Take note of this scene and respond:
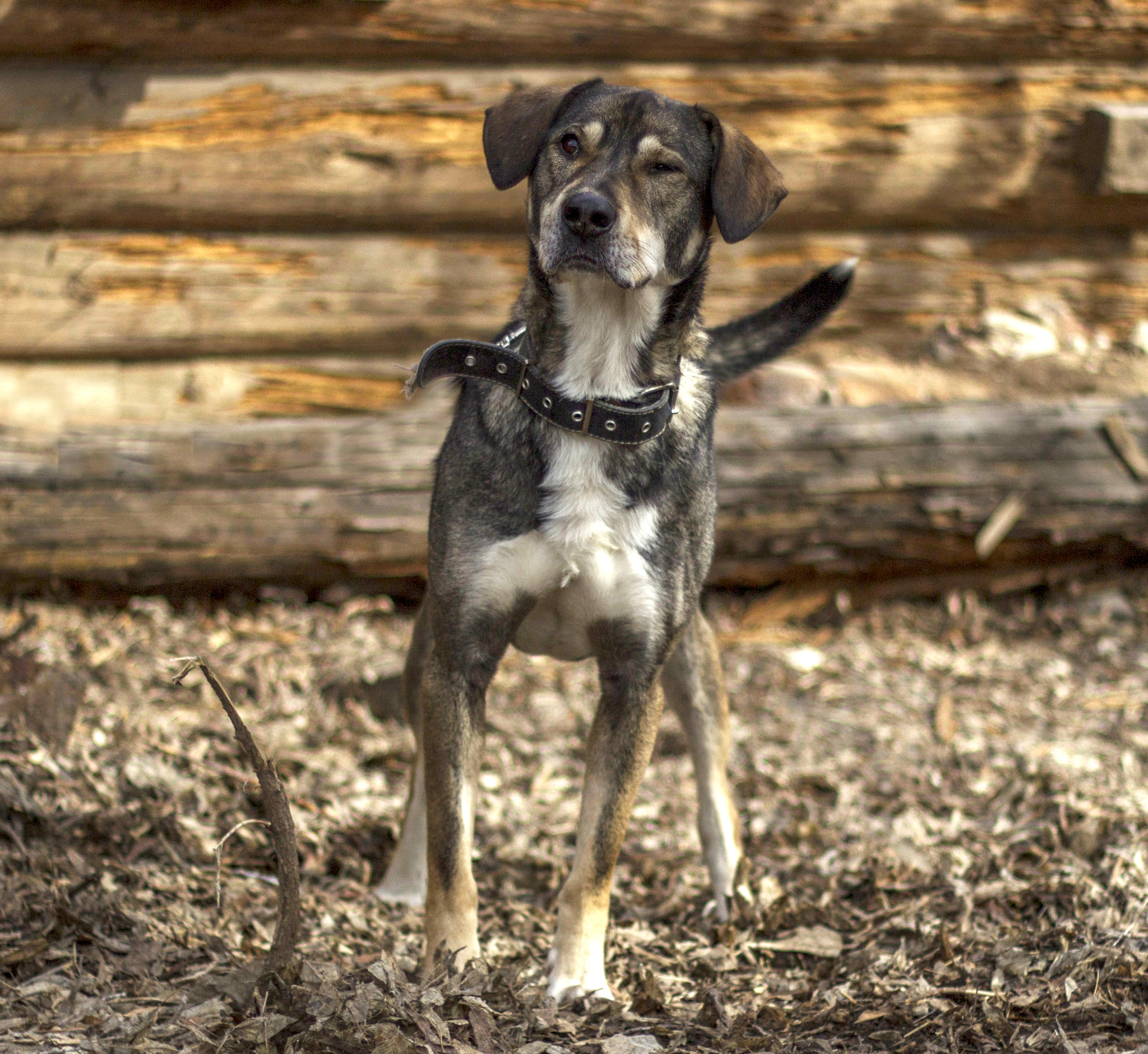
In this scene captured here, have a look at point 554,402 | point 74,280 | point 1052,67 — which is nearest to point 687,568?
point 554,402

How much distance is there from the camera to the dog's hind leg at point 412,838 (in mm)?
3629

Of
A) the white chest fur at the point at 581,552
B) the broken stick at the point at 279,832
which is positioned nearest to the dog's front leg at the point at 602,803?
the white chest fur at the point at 581,552

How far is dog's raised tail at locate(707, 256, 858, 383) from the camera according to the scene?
3.84m

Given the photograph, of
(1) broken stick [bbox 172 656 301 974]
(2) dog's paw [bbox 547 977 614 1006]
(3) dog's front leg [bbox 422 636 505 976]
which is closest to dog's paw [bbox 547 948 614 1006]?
(2) dog's paw [bbox 547 977 614 1006]

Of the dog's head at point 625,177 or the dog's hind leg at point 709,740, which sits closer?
the dog's head at point 625,177

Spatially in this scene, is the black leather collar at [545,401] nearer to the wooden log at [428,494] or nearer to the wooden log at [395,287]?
the wooden log at [428,494]

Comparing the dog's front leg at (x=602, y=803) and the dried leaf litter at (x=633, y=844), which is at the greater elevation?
the dog's front leg at (x=602, y=803)

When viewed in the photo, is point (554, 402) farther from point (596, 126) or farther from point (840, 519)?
point (840, 519)

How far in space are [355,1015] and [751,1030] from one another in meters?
0.97

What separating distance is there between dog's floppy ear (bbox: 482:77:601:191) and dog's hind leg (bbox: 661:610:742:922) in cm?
145

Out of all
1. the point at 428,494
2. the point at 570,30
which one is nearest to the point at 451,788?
the point at 428,494

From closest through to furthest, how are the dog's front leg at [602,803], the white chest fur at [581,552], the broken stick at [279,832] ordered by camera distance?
the broken stick at [279,832], the white chest fur at [581,552], the dog's front leg at [602,803]

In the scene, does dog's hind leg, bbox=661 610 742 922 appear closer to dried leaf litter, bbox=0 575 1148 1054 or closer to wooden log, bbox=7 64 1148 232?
dried leaf litter, bbox=0 575 1148 1054

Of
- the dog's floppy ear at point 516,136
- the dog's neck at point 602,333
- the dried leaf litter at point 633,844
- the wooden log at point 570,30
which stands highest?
the dog's floppy ear at point 516,136
